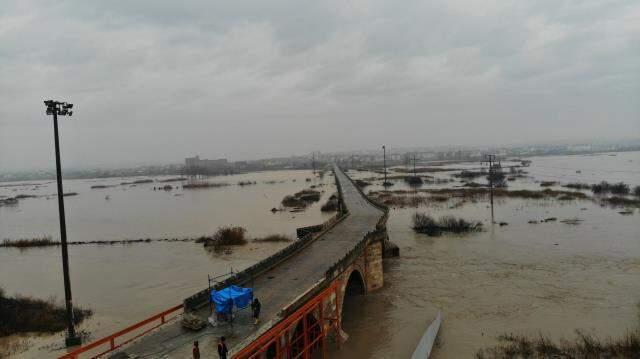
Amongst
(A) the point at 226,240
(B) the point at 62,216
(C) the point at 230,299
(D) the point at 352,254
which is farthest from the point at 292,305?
(A) the point at 226,240

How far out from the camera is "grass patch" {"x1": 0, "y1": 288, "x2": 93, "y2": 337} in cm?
1786

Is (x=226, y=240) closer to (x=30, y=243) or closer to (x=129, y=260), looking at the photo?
(x=129, y=260)

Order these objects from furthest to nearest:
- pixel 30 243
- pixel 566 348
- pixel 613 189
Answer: pixel 613 189 < pixel 30 243 < pixel 566 348

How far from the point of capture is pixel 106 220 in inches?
2087

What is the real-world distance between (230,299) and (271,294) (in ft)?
9.58

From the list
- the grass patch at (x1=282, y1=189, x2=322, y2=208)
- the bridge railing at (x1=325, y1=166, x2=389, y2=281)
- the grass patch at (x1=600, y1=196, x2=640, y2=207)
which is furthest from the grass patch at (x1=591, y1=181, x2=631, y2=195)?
the bridge railing at (x1=325, y1=166, x2=389, y2=281)

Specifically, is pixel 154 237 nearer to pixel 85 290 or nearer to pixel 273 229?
pixel 273 229

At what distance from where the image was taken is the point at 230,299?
1129cm

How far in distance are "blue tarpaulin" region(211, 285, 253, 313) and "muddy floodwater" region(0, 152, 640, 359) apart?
472 centimetres

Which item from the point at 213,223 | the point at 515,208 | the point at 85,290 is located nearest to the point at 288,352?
the point at 85,290

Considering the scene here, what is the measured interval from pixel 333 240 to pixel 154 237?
914 inches

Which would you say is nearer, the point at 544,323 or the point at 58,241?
the point at 544,323

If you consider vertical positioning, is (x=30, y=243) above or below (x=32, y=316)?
above

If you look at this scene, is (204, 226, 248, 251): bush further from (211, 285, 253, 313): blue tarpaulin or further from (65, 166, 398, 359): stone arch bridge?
(211, 285, 253, 313): blue tarpaulin
